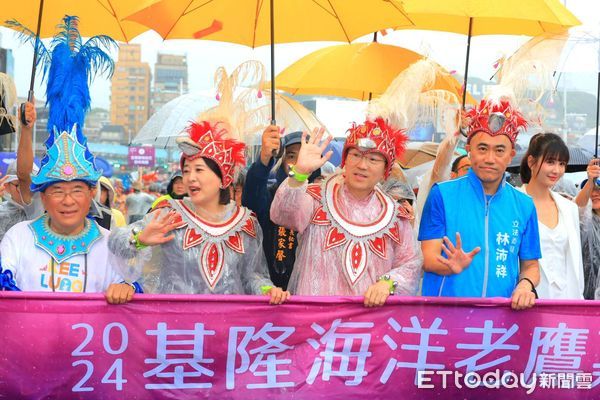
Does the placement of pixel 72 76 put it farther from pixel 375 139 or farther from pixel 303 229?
pixel 375 139

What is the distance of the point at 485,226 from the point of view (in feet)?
14.0

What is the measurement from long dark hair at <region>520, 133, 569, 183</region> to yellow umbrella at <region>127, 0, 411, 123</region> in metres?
1.22

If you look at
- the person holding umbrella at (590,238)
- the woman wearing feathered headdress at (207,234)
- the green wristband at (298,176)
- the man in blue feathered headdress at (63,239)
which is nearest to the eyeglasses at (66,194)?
the man in blue feathered headdress at (63,239)

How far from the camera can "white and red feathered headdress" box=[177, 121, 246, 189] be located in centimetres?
429

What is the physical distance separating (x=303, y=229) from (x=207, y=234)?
479 mm

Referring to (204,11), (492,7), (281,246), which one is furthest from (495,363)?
(204,11)

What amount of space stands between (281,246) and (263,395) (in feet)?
4.10

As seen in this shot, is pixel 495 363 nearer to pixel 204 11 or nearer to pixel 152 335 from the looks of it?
pixel 152 335

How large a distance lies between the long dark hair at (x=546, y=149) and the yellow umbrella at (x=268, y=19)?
4.00 feet

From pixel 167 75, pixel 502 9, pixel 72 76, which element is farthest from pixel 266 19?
pixel 167 75

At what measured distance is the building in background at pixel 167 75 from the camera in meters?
121

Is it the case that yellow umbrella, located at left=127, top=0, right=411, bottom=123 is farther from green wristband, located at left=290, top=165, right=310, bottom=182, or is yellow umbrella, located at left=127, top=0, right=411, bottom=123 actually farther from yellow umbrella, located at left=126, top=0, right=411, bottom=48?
green wristband, located at left=290, top=165, right=310, bottom=182

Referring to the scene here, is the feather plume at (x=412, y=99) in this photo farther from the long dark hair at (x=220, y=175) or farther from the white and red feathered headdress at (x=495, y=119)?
the long dark hair at (x=220, y=175)

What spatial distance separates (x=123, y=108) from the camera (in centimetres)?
12300
